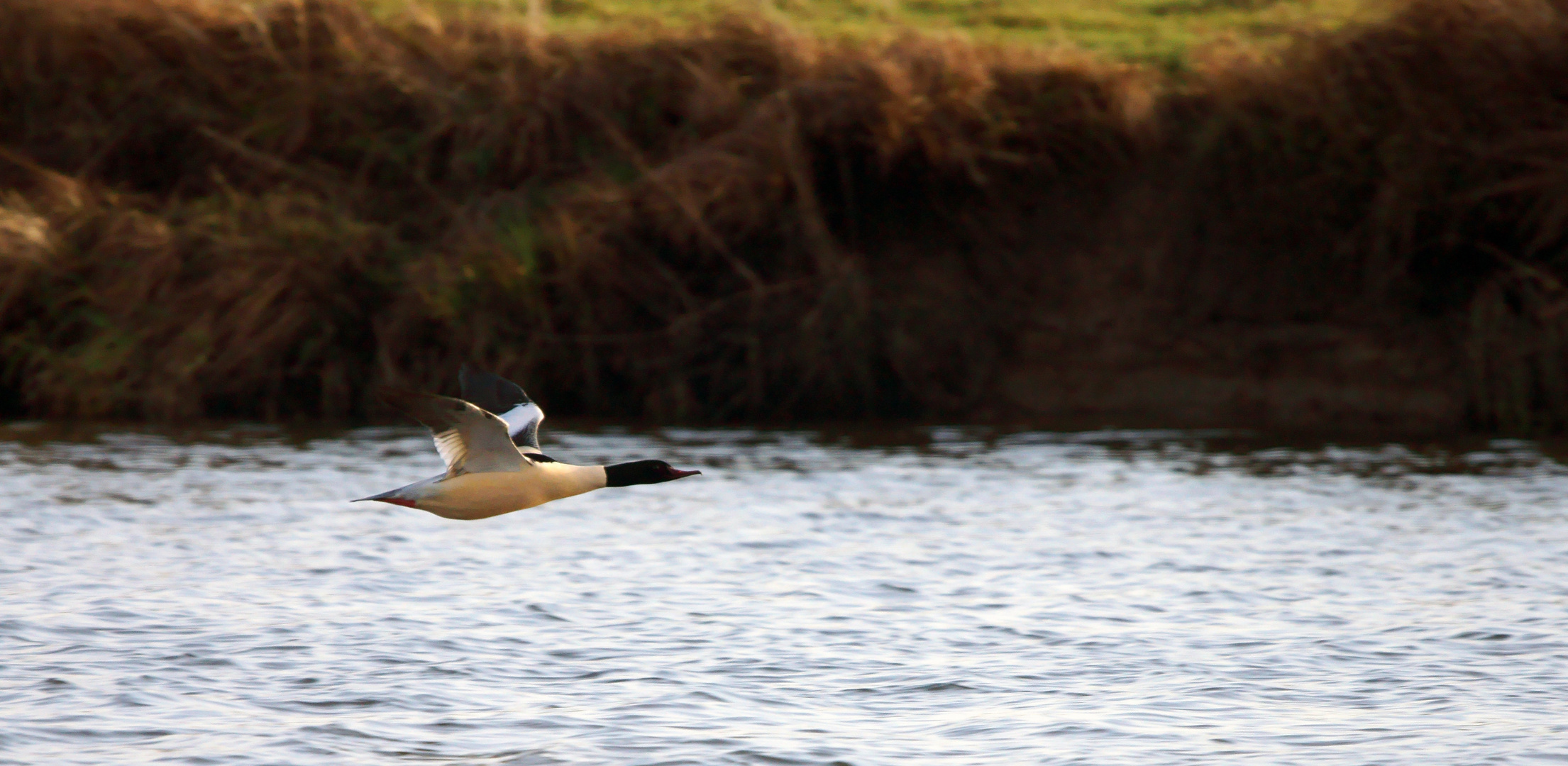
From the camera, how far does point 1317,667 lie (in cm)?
856

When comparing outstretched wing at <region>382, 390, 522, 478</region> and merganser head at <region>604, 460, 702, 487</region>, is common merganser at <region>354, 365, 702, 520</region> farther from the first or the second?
merganser head at <region>604, 460, 702, 487</region>

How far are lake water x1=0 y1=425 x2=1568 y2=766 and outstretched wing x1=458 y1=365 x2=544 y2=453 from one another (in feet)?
3.35

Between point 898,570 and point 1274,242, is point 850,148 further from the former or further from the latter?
point 898,570

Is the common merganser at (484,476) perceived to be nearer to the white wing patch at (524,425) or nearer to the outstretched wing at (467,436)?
the outstretched wing at (467,436)

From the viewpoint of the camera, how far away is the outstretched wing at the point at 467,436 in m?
7.50

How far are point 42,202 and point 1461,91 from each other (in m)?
15.1

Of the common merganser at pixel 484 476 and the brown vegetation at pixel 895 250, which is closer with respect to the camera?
the common merganser at pixel 484 476

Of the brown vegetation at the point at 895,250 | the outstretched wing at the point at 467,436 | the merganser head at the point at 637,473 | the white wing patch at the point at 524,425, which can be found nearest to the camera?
the outstretched wing at the point at 467,436

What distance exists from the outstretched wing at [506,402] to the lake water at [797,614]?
102 centimetres

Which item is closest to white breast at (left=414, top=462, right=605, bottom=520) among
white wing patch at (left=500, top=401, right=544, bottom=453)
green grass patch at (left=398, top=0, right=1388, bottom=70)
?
white wing patch at (left=500, top=401, right=544, bottom=453)

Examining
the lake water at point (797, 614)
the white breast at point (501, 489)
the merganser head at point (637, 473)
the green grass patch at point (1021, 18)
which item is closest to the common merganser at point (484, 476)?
the white breast at point (501, 489)

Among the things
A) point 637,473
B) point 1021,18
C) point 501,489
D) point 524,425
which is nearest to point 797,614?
point 637,473

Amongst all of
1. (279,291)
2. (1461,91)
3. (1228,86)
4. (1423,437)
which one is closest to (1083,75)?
(1228,86)

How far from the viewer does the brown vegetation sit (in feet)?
61.9
